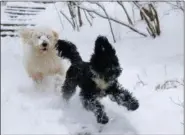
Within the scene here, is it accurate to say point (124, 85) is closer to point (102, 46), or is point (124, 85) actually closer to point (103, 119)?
point (103, 119)

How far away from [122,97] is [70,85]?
768 mm

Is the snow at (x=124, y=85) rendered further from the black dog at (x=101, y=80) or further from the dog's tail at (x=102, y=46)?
the dog's tail at (x=102, y=46)

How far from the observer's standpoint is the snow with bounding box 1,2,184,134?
4.93 metres

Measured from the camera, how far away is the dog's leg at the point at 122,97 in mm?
5031

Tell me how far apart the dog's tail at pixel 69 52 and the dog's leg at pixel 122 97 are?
2.14 feet

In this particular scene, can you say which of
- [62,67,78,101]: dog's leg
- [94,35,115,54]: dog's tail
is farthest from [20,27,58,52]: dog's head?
[94,35,115,54]: dog's tail

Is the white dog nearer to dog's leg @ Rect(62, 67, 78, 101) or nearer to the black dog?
dog's leg @ Rect(62, 67, 78, 101)

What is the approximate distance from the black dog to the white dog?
909mm

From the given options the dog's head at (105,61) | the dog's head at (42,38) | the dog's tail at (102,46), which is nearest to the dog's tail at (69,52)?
the dog's head at (42,38)

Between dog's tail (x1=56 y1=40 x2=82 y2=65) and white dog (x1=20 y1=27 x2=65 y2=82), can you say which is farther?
white dog (x1=20 y1=27 x2=65 y2=82)

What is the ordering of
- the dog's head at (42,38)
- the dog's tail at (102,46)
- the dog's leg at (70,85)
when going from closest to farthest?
the dog's tail at (102,46)
the dog's leg at (70,85)
the dog's head at (42,38)

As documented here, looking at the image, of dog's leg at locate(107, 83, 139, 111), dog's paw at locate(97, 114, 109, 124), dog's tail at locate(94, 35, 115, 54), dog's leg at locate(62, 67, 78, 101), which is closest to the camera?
dog's tail at locate(94, 35, 115, 54)

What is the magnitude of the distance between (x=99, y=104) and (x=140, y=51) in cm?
246

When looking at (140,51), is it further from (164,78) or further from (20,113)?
(20,113)
